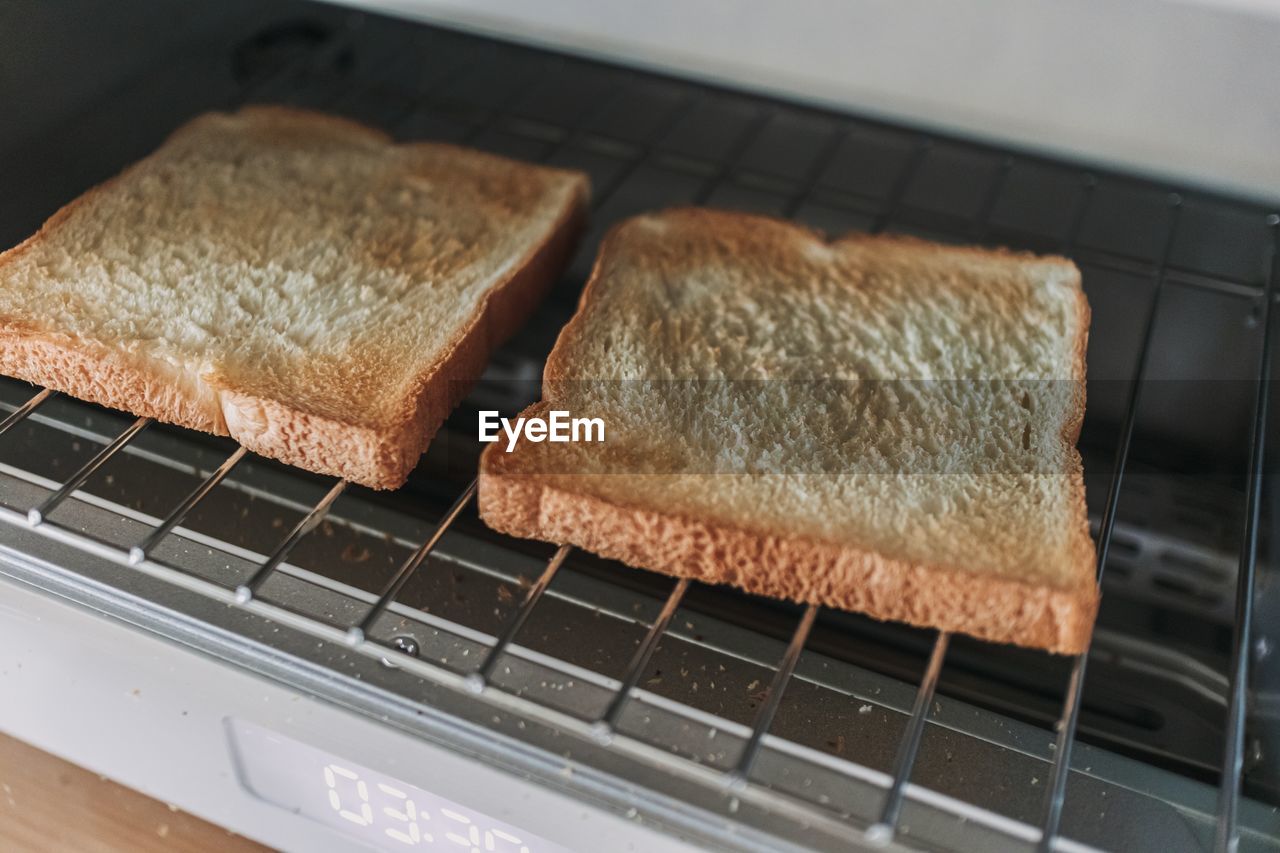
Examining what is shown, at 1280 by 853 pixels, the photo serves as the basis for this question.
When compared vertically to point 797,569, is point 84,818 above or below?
below

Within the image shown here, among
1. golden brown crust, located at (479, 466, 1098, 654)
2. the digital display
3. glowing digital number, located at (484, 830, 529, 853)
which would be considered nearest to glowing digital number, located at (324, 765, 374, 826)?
the digital display

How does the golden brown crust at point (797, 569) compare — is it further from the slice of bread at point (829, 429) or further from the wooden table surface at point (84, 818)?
the wooden table surface at point (84, 818)

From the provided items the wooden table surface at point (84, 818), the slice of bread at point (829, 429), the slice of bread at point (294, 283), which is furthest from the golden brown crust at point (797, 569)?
the wooden table surface at point (84, 818)

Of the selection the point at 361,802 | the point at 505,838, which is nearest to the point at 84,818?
the point at 361,802

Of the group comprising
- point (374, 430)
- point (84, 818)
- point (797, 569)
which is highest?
point (374, 430)

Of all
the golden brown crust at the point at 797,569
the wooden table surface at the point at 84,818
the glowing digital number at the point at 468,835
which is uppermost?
the golden brown crust at the point at 797,569

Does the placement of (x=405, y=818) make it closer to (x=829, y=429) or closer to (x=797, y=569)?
(x=797, y=569)

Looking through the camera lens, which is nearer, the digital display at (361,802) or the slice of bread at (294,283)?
the digital display at (361,802)
